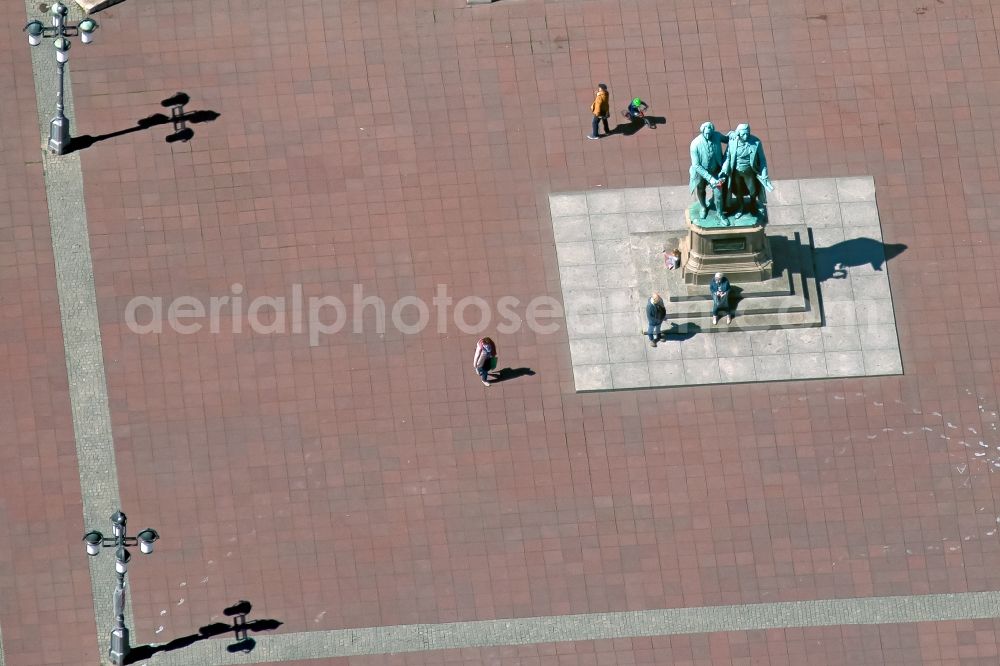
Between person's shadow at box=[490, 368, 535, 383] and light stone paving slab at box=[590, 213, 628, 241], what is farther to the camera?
light stone paving slab at box=[590, 213, 628, 241]

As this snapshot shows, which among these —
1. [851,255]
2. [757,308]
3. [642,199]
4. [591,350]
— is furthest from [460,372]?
[851,255]

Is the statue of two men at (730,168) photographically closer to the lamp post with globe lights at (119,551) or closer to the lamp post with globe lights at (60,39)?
the lamp post with globe lights at (60,39)

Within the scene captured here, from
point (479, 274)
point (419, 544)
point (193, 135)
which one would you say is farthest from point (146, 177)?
point (419, 544)

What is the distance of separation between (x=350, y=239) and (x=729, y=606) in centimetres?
1413

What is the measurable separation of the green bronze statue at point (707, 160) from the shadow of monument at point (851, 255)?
4909mm

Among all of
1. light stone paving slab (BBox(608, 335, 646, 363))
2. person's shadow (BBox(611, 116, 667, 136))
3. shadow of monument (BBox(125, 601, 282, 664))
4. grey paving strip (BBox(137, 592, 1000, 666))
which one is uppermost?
person's shadow (BBox(611, 116, 667, 136))

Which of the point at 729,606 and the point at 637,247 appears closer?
the point at 729,606

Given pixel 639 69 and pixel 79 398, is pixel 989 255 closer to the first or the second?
pixel 639 69

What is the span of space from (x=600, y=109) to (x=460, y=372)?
27.0 ft

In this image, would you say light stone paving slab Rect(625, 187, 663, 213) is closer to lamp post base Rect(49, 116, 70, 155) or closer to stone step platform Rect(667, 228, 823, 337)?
stone step platform Rect(667, 228, 823, 337)

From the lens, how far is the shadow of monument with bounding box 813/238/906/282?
1946 inches

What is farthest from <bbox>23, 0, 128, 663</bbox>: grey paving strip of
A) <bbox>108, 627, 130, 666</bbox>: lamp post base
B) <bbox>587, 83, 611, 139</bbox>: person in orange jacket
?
<bbox>587, 83, 611, 139</bbox>: person in orange jacket

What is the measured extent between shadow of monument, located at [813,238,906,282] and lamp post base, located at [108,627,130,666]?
20.5 meters

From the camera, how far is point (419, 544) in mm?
47062
